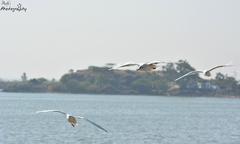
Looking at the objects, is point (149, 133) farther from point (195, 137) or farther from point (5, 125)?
point (5, 125)

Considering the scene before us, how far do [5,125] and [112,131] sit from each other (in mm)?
13160

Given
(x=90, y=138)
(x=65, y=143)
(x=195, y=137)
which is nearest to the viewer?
(x=65, y=143)

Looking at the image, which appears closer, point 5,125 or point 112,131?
point 112,131

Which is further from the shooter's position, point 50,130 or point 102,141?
point 50,130

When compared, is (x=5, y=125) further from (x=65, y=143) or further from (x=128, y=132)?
(x=65, y=143)

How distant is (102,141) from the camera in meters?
71.9

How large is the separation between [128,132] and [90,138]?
32.4 feet

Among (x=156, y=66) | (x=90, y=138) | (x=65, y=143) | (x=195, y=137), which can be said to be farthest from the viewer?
(x=195, y=137)

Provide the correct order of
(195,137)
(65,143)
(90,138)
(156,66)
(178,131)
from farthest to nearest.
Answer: (178,131) < (195,137) < (90,138) < (65,143) < (156,66)

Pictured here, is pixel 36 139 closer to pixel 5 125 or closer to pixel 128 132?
pixel 128 132

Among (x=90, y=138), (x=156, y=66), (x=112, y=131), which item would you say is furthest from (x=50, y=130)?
(x=156, y=66)

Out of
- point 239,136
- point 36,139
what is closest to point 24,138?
point 36,139

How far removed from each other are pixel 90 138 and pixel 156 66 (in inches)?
1519

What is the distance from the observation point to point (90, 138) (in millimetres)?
76125
